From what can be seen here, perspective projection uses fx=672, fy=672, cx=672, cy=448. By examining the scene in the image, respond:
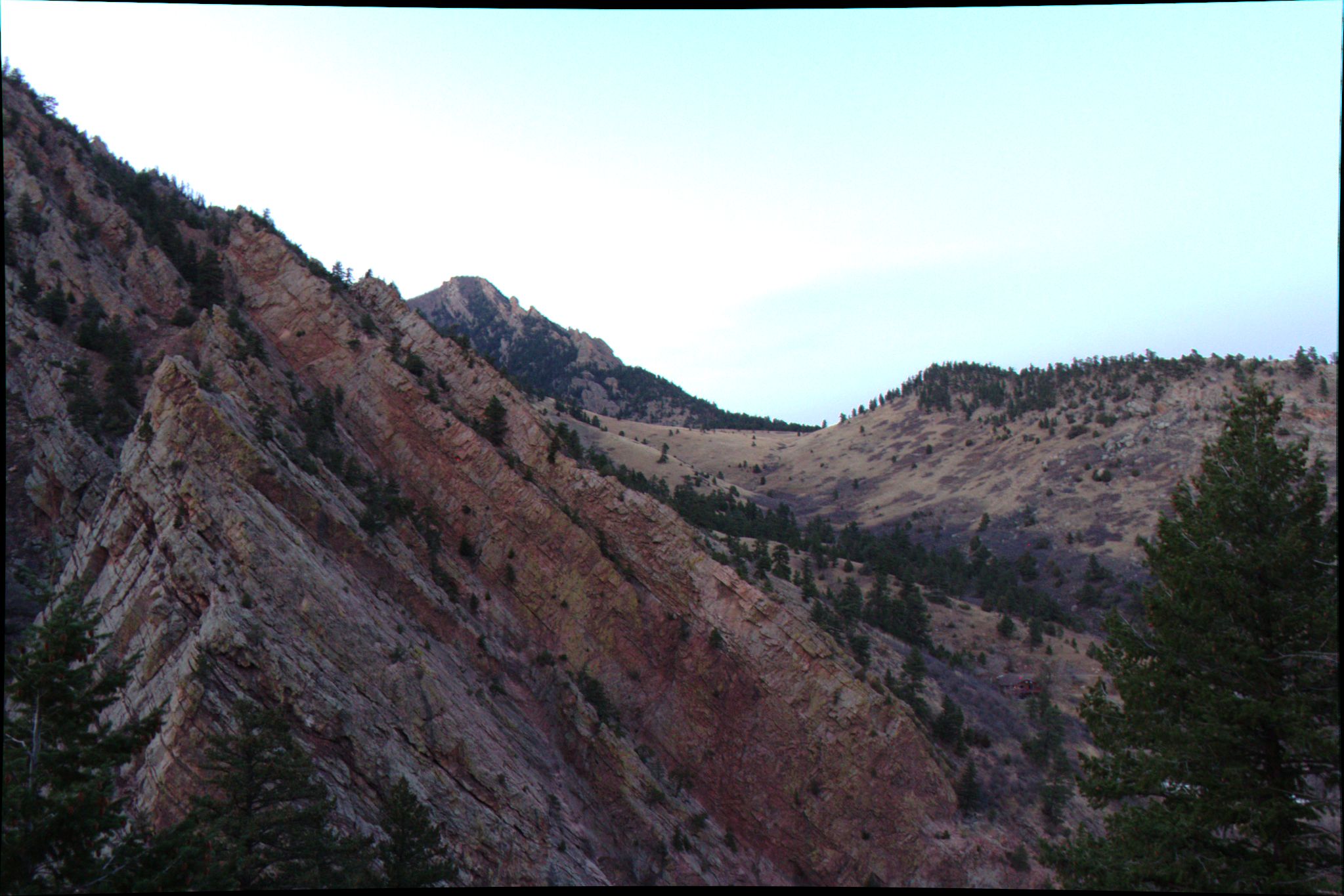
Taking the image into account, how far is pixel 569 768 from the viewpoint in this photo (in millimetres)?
25797

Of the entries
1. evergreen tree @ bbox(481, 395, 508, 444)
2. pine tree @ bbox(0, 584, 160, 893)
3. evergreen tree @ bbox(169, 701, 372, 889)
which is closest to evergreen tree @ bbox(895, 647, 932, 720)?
evergreen tree @ bbox(481, 395, 508, 444)

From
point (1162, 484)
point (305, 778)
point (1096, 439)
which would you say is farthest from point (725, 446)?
point (305, 778)

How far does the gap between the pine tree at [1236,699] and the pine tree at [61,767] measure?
1531 centimetres

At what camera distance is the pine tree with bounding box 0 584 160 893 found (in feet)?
28.7

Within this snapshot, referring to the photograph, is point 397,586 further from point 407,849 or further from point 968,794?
point 968,794

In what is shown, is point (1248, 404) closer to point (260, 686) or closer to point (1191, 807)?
point (1191, 807)

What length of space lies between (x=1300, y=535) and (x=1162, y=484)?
370 feet

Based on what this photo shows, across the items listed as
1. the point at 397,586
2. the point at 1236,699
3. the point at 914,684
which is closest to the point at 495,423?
the point at 397,586

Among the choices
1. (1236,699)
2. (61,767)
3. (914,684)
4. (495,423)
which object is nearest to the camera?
(61,767)

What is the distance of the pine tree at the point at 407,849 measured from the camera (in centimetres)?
1253

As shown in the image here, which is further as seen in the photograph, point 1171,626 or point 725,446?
point 725,446

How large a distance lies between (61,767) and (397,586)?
15965 mm

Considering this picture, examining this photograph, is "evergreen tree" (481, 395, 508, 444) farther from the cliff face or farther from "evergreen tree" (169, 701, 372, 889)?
"evergreen tree" (169, 701, 372, 889)

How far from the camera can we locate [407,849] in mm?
13367
